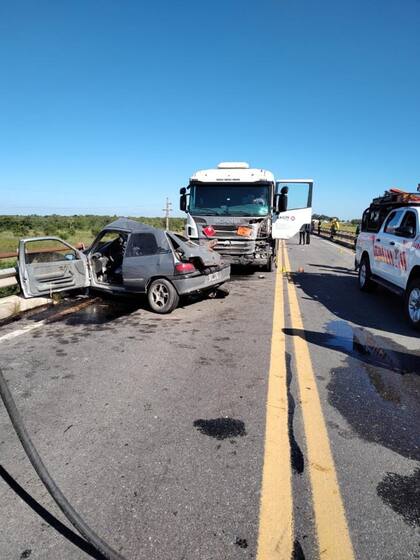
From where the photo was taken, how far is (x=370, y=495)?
7.82 feet

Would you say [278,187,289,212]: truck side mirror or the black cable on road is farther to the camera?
[278,187,289,212]: truck side mirror

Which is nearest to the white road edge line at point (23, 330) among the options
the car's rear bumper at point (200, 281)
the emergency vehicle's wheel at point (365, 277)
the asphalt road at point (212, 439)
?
the asphalt road at point (212, 439)

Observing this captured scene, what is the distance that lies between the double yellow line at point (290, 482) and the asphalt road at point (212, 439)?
0.01 meters

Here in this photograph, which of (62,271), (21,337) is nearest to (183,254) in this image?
(62,271)

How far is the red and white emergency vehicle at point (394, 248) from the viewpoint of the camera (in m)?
6.59

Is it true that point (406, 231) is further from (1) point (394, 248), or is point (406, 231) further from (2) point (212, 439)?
(2) point (212, 439)

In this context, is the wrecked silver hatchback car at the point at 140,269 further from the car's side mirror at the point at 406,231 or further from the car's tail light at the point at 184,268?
the car's side mirror at the point at 406,231

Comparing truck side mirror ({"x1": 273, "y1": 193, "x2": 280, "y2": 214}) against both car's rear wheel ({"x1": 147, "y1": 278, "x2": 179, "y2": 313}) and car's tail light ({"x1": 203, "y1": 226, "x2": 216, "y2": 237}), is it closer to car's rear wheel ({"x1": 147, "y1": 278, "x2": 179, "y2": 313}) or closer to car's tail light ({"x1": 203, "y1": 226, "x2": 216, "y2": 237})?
car's tail light ({"x1": 203, "y1": 226, "x2": 216, "y2": 237})

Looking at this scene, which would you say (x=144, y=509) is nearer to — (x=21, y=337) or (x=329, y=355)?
(x=329, y=355)

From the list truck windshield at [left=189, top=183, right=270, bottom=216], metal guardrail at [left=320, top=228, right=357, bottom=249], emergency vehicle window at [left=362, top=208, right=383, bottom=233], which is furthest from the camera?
metal guardrail at [left=320, top=228, right=357, bottom=249]

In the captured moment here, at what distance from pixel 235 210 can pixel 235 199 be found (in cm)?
34

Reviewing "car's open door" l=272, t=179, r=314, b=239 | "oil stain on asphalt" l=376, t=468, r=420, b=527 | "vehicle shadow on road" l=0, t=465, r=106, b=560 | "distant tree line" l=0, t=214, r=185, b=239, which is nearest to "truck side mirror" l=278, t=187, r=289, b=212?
"car's open door" l=272, t=179, r=314, b=239

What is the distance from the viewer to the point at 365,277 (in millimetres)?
9758

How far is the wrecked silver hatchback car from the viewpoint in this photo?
6.84 metres
